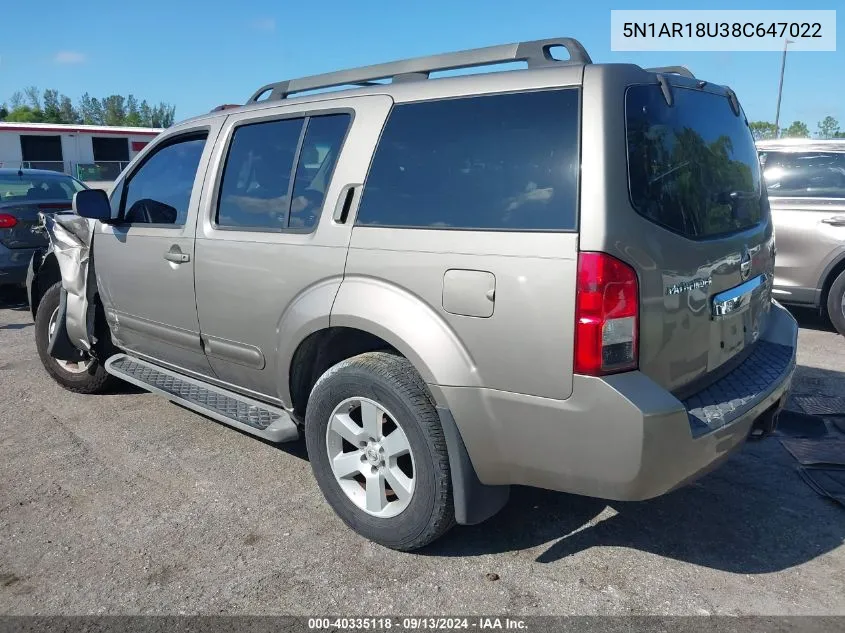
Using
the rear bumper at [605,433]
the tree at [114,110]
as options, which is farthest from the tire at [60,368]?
the tree at [114,110]

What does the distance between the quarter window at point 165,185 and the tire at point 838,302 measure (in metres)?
5.71

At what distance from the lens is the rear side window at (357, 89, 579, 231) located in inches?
98.7

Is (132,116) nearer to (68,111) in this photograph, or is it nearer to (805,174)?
(68,111)

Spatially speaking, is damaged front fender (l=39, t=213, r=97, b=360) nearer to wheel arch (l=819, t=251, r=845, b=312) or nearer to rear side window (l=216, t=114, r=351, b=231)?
rear side window (l=216, t=114, r=351, b=231)

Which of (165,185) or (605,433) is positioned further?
(165,185)

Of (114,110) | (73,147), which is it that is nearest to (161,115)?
(114,110)

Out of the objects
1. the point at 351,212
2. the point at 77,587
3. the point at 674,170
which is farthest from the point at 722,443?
the point at 77,587

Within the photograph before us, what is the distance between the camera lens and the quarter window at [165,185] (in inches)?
158

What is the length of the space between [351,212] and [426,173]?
1.33ft

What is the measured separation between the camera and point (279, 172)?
352 centimetres

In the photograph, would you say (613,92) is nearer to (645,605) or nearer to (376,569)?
(645,605)

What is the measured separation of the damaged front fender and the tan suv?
1168 millimetres

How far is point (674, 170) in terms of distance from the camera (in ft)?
8.78

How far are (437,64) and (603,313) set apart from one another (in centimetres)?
150
